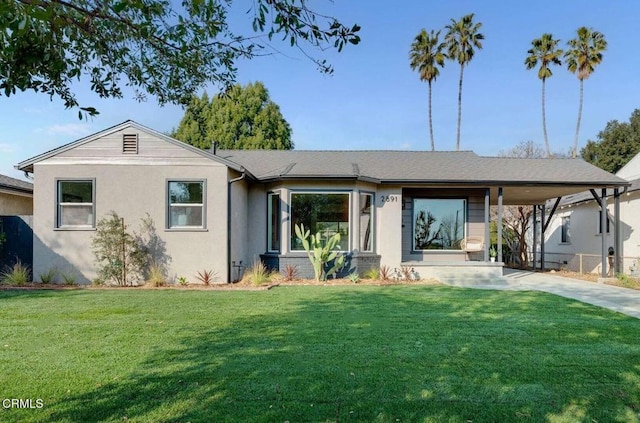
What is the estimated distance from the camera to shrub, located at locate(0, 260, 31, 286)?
1046cm

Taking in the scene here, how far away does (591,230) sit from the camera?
16.9 meters

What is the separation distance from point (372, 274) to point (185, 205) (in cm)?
589

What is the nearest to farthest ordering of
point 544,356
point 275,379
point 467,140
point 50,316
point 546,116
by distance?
point 275,379, point 544,356, point 50,316, point 546,116, point 467,140

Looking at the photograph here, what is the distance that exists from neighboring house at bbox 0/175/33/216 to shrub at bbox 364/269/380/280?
12.3m

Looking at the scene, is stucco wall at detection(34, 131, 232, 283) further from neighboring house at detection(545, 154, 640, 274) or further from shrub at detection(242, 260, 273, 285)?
neighboring house at detection(545, 154, 640, 274)

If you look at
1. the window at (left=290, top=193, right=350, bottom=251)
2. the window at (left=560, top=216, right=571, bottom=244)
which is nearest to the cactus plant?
the window at (left=290, top=193, right=350, bottom=251)

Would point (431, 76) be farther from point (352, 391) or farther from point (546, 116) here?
point (352, 391)

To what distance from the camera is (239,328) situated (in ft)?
19.6

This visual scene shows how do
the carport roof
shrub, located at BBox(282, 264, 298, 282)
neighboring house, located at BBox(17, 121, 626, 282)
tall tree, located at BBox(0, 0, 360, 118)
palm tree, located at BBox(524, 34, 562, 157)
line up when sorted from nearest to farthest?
tall tree, located at BBox(0, 0, 360, 118)
neighboring house, located at BBox(17, 121, 626, 282)
shrub, located at BBox(282, 264, 298, 282)
the carport roof
palm tree, located at BBox(524, 34, 562, 157)

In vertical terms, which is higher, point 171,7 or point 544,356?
Result: point 171,7

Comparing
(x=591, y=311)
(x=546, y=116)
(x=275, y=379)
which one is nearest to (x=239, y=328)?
(x=275, y=379)

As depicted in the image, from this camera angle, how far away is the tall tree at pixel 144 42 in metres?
3.02

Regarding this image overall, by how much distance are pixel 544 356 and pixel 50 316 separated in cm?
737

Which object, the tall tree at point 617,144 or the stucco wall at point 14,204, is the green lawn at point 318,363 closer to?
the stucco wall at point 14,204
